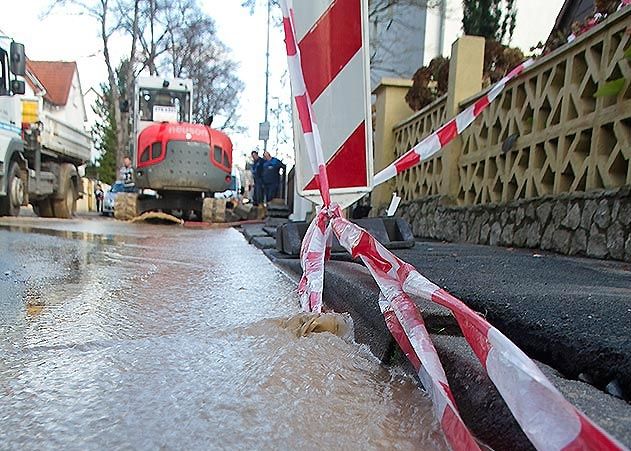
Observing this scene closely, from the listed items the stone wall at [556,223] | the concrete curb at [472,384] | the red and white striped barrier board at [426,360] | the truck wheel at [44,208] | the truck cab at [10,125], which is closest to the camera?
the concrete curb at [472,384]

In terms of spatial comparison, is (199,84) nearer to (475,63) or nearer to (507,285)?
(475,63)

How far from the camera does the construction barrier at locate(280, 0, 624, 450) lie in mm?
659

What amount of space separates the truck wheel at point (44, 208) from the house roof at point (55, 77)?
29.3 m

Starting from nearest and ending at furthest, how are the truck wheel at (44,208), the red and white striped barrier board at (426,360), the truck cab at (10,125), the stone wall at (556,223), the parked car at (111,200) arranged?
the red and white striped barrier board at (426,360), the stone wall at (556,223), the truck cab at (10,125), the truck wheel at (44,208), the parked car at (111,200)

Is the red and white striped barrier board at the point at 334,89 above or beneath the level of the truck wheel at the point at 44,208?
above

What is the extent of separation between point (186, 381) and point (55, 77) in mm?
46406

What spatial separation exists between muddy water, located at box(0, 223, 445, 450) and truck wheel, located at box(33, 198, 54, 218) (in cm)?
1113

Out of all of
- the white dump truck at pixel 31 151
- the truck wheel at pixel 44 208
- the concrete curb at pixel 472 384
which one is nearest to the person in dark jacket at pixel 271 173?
the white dump truck at pixel 31 151

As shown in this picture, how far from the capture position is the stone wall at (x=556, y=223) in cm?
296

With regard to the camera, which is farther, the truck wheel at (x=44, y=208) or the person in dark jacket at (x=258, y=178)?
the person in dark jacket at (x=258, y=178)

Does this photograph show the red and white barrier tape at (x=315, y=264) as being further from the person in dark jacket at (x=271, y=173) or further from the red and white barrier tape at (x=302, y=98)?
the person in dark jacket at (x=271, y=173)

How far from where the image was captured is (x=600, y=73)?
3.33 m

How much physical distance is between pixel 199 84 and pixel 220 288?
26.5 metres

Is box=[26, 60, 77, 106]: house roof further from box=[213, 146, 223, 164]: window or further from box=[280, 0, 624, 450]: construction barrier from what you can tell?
box=[280, 0, 624, 450]: construction barrier
